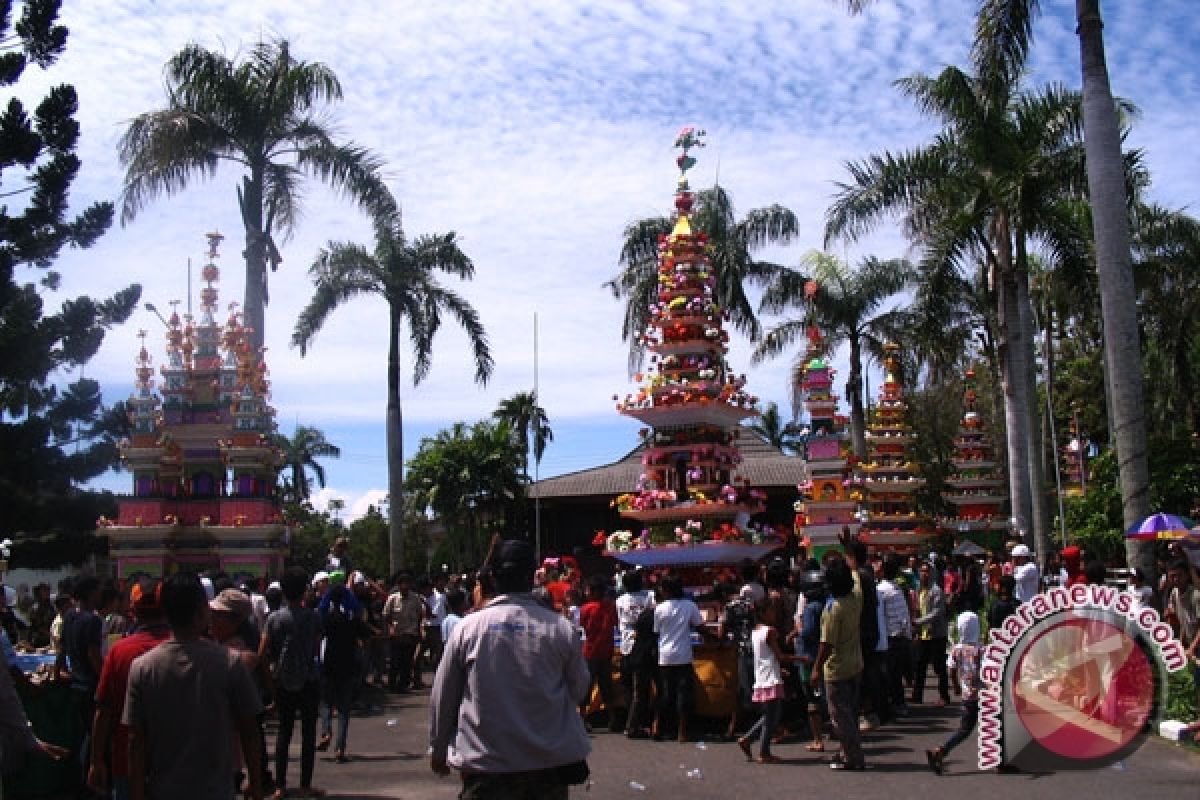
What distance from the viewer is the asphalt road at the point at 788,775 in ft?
27.9

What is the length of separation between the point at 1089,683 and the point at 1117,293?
23.7ft

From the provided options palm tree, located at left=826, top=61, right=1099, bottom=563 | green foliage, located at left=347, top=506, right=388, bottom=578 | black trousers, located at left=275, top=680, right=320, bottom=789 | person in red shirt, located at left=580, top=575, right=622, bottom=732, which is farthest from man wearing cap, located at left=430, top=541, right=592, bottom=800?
green foliage, located at left=347, top=506, right=388, bottom=578

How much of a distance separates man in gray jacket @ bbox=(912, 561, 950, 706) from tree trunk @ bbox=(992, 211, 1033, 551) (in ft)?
29.4

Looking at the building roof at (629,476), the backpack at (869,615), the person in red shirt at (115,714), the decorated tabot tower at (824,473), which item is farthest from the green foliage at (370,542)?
the person in red shirt at (115,714)

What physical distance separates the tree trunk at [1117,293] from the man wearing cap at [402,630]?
9738 millimetres

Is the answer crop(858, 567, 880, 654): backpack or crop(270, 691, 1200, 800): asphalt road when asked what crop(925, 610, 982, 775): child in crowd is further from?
crop(858, 567, 880, 654): backpack

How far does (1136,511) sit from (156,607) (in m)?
11.2

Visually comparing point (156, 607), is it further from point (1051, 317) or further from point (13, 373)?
point (1051, 317)

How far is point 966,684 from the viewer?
9.56 metres

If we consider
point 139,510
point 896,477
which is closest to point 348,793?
point 139,510

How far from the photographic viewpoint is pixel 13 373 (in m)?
29.2

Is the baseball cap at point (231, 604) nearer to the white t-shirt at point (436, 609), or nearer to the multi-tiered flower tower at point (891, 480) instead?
the white t-shirt at point (436, 609)

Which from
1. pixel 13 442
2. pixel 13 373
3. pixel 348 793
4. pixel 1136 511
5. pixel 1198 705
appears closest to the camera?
pixel 348 793

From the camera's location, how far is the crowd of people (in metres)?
4.67
